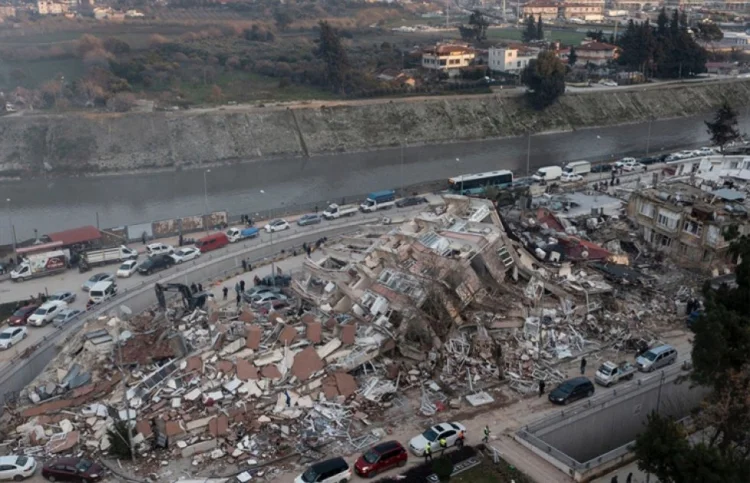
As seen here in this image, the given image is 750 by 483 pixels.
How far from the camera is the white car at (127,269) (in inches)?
620

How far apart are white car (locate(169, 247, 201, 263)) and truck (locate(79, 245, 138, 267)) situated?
102 centimetres

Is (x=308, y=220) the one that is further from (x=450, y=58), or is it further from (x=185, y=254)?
(x=450, y=58)

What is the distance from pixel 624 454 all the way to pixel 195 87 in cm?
3343

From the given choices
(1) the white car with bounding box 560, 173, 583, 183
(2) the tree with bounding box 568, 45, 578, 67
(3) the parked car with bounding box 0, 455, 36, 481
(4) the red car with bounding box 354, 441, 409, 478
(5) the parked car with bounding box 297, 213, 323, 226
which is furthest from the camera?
(2) the tree with bounding box 568, 45, 578, 67

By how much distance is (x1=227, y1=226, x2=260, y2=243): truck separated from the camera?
59.1ft

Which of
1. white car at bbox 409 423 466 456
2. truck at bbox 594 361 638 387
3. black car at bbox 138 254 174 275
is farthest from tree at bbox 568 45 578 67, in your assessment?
white car at bbox 409 423 466 456

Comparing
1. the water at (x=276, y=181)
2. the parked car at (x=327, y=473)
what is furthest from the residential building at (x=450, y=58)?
the parked car at (x=327, y=473)

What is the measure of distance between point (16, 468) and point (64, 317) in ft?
16.8

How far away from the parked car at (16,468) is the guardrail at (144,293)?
7.42 ft

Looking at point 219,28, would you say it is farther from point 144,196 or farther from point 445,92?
point 144,196

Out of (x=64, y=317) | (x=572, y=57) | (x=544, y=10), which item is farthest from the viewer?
(x=544, y=10)

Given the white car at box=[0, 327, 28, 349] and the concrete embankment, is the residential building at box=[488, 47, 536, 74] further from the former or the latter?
the white car at box=[0, 327, 28, 349]

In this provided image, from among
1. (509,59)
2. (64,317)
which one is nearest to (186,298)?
(64,317)

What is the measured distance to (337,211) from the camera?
19953 mm
